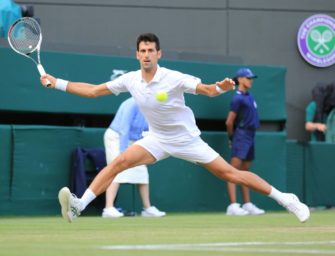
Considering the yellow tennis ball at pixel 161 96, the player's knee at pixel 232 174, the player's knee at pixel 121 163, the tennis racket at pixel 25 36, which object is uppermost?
the tennis racket at pixel 25 36

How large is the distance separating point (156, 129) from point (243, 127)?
4.77m

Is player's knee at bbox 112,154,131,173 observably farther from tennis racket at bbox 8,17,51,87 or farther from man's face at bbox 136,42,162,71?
tennis racket at bbox 8,17,51,87

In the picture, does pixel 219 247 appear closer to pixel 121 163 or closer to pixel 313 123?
pixel 121 163

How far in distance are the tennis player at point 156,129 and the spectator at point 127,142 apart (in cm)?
321

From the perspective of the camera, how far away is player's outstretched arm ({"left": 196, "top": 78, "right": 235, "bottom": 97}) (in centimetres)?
984

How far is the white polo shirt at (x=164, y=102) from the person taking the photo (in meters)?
10.7

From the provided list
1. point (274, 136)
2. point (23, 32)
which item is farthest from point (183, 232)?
point (274, 136)

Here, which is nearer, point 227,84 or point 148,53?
point 227,84

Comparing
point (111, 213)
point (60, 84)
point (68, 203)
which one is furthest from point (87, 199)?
point (111, 213)

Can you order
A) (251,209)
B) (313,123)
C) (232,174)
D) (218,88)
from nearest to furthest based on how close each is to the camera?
(218,88), (232,174), (251,209), (313,123)

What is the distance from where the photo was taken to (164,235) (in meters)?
9.45

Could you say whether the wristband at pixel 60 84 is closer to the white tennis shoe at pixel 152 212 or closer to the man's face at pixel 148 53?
the man's face at pixel 148 53

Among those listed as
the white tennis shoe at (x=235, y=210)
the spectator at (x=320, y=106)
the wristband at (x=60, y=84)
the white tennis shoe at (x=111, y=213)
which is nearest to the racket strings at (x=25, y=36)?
the wristband at (x=60, y=84)

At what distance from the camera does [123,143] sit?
14.1 metres
